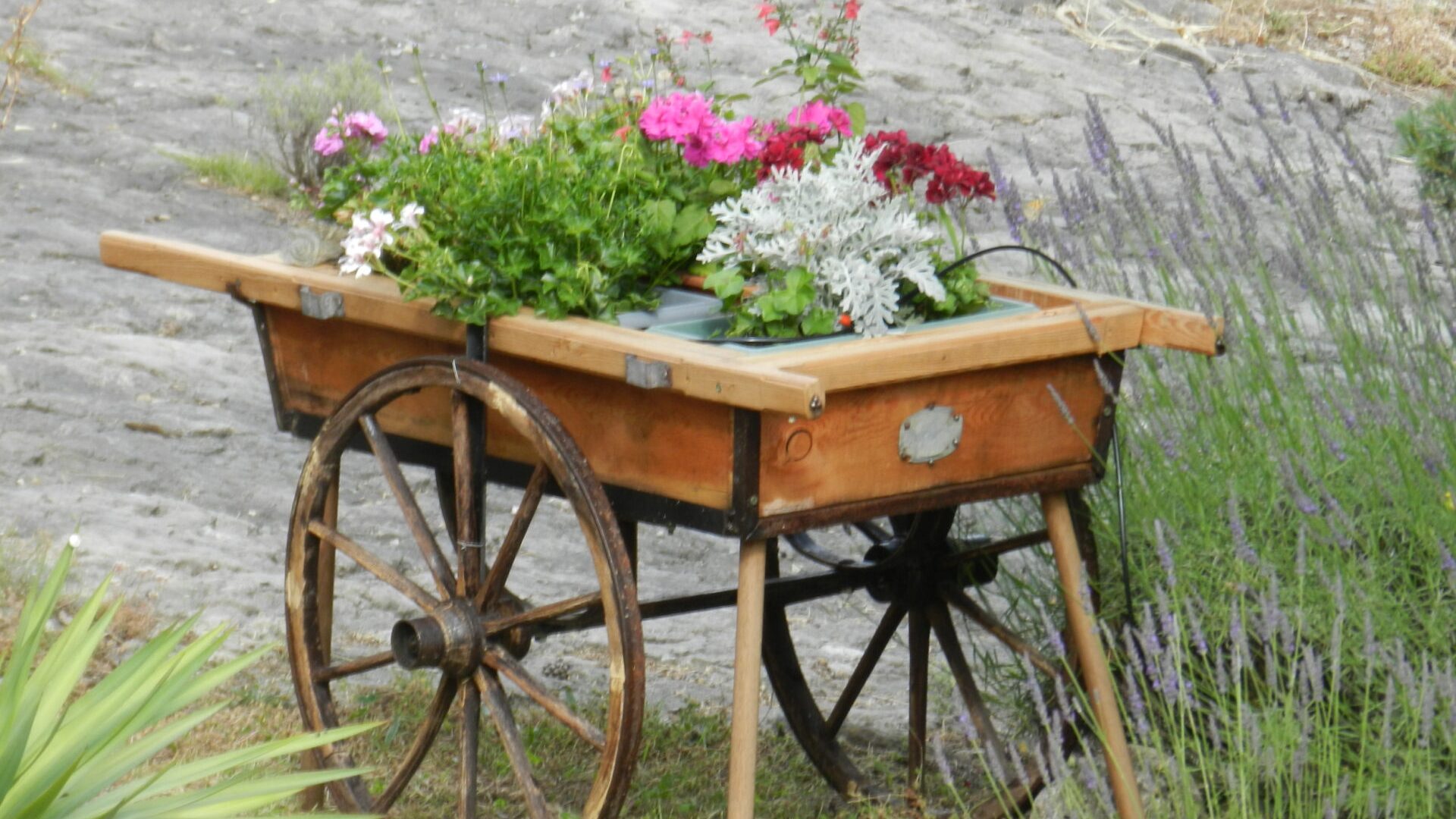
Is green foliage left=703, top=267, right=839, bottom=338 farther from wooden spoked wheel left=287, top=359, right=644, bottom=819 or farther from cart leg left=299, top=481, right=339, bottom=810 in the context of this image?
cart leg left=299, top=481, right=339, bottom=810

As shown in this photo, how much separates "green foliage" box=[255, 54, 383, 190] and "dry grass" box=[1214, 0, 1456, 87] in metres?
5.49

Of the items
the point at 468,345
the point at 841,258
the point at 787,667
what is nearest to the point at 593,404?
the point at 468,345

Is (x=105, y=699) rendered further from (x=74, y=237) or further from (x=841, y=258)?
(x=74, y=237)

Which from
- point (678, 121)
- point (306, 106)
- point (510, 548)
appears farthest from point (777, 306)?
point (306, 106)

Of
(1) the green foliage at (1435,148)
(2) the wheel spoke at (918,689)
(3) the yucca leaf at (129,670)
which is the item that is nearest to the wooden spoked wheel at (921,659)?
(2) the wheel spoke at (918,689)

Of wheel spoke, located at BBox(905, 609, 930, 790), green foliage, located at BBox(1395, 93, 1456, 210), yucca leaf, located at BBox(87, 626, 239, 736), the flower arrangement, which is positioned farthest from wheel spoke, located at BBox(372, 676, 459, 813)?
green foliage, located at BBox(1395, 93, 1456, 210)

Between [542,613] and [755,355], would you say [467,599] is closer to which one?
[542,613]

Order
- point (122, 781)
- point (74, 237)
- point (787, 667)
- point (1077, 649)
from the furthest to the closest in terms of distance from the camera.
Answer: point (74, 237)
point (787, 667)
point (122, 781)
point (1077, 649)

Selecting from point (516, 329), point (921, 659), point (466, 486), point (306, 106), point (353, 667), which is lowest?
point (306, 106)

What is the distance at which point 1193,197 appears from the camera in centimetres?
335

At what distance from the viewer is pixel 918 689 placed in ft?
10.4

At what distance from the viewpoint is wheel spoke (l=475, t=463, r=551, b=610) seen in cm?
248

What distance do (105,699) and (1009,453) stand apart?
1325mm

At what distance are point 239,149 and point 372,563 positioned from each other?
655 cm
